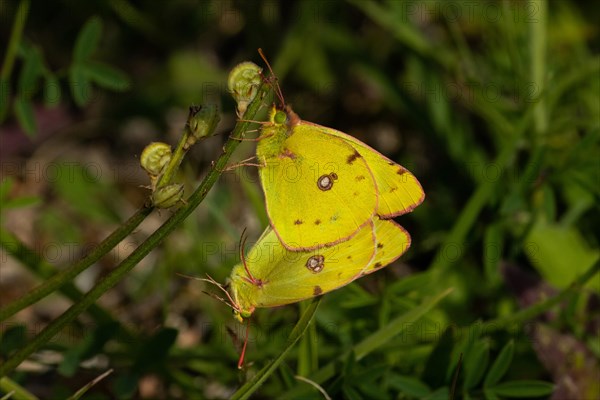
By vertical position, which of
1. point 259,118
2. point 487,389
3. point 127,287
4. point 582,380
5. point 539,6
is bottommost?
point 127,287

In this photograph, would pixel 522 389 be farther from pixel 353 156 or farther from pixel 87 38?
pixel 87 38

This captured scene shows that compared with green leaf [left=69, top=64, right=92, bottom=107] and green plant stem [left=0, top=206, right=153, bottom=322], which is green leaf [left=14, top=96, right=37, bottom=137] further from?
green plant stem [left=0, top=206, right=153, bottom=322]

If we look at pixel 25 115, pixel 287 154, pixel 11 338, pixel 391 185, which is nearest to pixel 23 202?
pixel 11 338

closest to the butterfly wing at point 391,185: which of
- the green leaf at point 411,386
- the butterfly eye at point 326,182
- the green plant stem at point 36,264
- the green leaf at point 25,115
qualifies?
the butterfly eye at point 326,182

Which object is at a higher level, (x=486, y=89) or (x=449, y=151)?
(x=486, y=89)

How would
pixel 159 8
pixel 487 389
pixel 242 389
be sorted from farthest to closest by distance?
pixel 159 8
pixel 487 389
pixel 242 389

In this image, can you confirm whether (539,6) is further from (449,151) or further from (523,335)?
(523,335)

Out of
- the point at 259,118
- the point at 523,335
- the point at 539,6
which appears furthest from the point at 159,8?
the point at 523,335

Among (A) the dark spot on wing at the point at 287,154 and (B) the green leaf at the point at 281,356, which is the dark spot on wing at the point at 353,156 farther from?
(B) the green leaf at the point at 281,356
